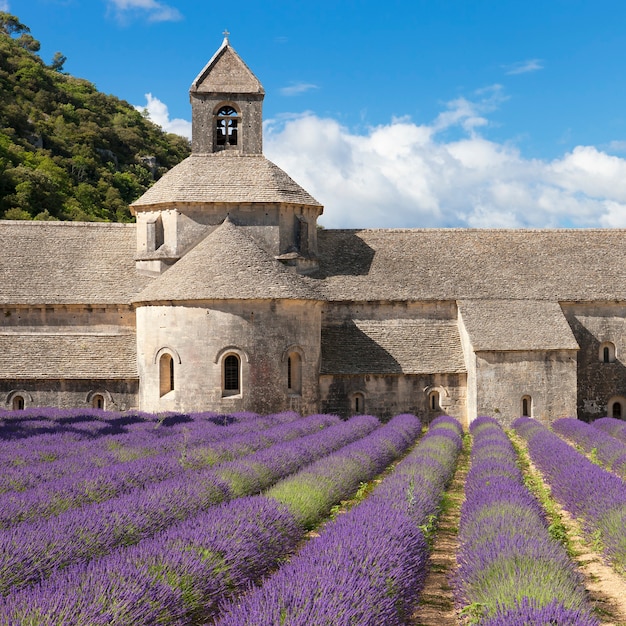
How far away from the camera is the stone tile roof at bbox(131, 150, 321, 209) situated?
28531 mm

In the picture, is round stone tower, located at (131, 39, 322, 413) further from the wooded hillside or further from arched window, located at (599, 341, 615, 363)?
the wooded hillside

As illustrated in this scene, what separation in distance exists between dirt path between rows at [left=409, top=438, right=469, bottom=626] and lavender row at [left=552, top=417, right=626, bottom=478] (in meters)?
4.06

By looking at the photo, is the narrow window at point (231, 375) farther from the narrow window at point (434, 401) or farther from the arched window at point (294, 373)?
the narrow window at point (434, 401)

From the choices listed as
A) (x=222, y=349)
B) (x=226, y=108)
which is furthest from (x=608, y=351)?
(x=226, y=108)

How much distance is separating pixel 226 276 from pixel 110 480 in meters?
13.9

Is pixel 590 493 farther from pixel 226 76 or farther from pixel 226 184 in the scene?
pixel 226 76

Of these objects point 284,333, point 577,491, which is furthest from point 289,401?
point 577,491

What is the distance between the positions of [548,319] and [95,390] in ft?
51.7

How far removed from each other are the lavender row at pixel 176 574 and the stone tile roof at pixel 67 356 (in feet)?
57.5

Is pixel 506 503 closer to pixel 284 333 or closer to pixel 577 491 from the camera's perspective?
pixel 577 491

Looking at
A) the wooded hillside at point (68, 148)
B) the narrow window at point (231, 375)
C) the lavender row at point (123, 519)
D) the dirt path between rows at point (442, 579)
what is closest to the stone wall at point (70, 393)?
the narrow window at point (231, 375)

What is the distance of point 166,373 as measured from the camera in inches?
1022

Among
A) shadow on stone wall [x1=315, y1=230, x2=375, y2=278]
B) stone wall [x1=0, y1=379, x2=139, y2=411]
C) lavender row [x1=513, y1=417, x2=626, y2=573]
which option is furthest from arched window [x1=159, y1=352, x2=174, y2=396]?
lavender row [x1=513, y1=417, x2=626, y2=573]

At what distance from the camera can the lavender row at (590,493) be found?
949cm
